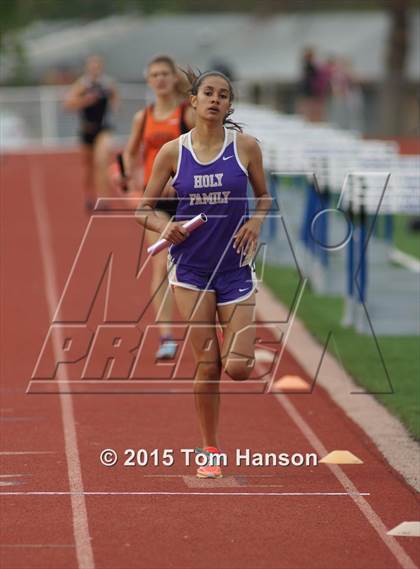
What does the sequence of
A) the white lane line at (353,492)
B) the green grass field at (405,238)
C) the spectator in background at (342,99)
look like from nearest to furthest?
the white lane line at (353,492) < the green grass field at (405,238) < the spectator in background at (342,99)

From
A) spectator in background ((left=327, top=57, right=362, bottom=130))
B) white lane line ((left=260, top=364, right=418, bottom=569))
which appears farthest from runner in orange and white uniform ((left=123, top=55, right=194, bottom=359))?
spectator in background ((left=327, top=57, right=362, bottom=130))

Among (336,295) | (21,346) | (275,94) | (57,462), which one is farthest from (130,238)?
(275,94)

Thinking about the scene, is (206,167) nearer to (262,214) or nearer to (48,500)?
(262,214)

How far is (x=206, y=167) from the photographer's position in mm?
8281

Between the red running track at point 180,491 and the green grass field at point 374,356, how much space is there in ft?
1.33

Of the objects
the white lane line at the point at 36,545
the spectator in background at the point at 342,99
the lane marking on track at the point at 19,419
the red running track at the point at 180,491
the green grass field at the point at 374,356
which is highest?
the white lane line at the point at 36,545

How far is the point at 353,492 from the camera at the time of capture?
8.38 metres

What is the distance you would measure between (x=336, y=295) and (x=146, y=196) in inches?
313

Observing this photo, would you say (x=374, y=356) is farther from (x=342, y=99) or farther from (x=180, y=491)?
(x=342, y=99)

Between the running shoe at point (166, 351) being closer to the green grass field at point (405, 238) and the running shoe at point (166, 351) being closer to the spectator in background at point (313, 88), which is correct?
the green grass field at point (405, 238)

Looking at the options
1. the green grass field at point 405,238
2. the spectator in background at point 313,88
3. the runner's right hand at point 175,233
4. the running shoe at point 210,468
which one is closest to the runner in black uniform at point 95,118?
the green grass field at point 405,238

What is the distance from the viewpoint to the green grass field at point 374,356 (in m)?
11.0

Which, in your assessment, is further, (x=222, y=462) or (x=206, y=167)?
(x=222, y=462)

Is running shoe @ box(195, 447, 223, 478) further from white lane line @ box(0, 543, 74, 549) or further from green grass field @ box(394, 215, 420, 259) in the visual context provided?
green grass field @ box(394, 215, 420, 259)
